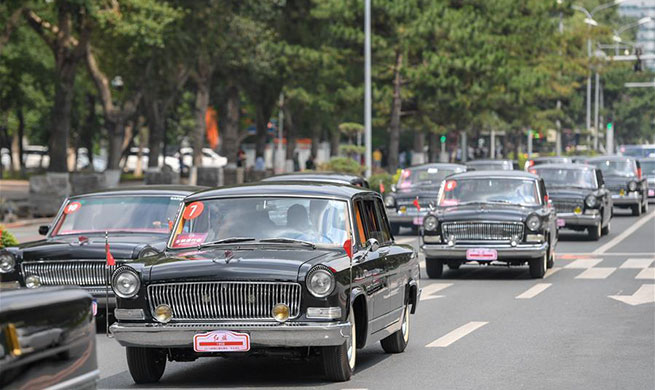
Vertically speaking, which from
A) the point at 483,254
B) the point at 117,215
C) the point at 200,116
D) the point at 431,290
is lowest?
the point at 431,290

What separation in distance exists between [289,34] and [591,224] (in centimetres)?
3586

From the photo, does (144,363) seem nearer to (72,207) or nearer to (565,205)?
(72,207)

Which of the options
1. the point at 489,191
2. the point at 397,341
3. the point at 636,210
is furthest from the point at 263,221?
the point at 636,210

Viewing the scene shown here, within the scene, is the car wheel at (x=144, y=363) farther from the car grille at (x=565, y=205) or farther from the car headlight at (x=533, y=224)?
the car grille at (x=565, y=205)

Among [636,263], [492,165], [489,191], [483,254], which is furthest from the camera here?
[492,165]

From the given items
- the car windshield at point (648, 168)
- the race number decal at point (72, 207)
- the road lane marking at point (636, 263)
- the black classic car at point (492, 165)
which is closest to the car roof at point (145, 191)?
the race number decal at point (72, 207)

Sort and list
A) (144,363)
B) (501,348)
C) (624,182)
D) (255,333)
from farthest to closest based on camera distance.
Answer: (624,182) → (501,348) → (144,363) → (255,333)

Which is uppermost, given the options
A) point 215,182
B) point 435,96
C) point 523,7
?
point 523,7

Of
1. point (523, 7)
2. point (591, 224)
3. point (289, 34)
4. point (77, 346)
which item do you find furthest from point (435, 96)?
point (77, 346)

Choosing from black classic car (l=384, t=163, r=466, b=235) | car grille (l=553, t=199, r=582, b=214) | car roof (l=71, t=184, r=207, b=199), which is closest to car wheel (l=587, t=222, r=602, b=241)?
car grille (l=553, t=199, r=582, b=214)

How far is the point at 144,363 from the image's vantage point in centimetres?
1103

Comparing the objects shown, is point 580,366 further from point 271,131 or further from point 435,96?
point 271,131

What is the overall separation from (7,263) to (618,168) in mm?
31453

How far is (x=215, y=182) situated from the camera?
60.1 metres
